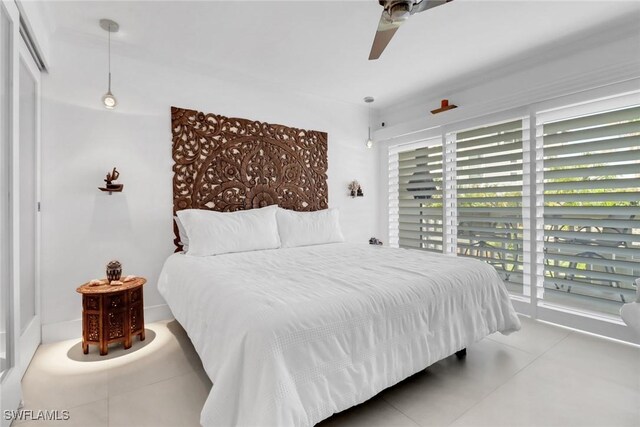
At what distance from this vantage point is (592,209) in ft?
8.55

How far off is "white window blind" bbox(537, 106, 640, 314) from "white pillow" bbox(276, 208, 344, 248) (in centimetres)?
215

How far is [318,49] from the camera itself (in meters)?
2.80

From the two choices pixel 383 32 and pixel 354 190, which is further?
pixel 354 190

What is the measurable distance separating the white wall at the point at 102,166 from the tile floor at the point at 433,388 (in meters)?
0.62

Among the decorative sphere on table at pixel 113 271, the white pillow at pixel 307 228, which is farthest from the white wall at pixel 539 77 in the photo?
the decorative sphere on table at pixel 113 271

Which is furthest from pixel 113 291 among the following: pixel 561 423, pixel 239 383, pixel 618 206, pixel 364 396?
pixel 618 206

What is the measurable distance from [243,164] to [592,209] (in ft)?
11.0

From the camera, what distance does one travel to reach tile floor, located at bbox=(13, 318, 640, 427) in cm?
158

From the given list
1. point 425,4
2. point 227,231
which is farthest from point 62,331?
point 425,4

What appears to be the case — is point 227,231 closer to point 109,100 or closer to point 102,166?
point 102,166

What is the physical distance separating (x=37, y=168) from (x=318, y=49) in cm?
256

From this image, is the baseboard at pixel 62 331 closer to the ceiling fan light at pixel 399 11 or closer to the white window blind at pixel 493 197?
the ceiling fan light at pixel 399 11

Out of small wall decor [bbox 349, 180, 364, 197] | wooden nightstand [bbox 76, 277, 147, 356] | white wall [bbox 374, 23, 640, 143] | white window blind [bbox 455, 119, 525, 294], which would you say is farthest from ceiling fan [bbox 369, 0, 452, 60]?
small wall decor [bbox 349, 180, 364, 197]

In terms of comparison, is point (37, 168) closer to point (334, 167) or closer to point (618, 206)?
point (334, 167)
